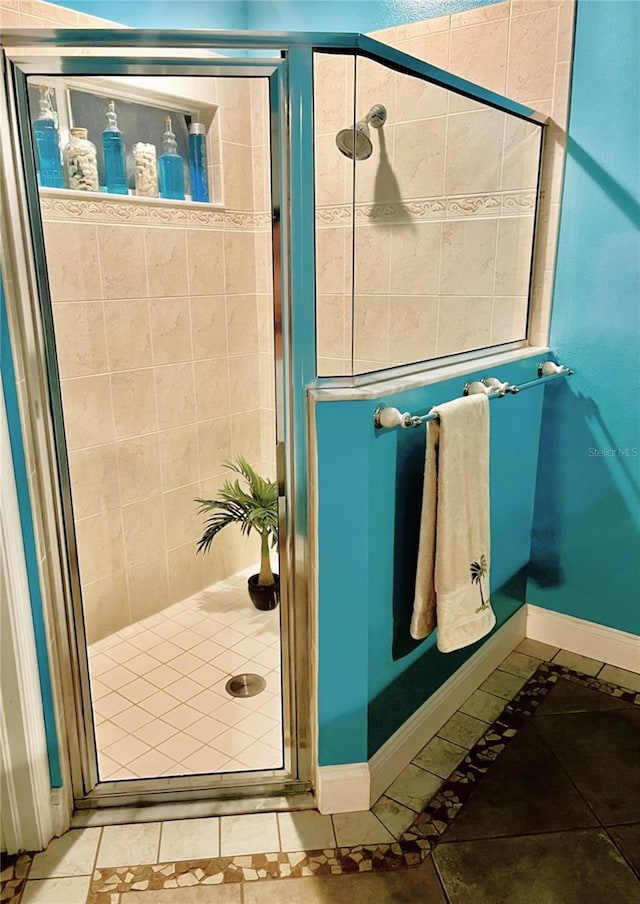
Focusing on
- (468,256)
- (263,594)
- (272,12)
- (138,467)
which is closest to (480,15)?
(468,256)

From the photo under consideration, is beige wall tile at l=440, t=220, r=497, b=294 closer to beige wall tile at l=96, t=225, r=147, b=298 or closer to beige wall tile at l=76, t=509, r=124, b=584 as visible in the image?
beige wall tile at l=96, t=225, r=147, b=298

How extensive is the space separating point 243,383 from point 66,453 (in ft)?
4.17

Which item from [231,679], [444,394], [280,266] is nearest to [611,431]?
[444,394]

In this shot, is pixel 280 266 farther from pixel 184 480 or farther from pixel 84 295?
pixel 184 480

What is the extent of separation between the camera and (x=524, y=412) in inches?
85.0

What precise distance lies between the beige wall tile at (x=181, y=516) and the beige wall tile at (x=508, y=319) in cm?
131

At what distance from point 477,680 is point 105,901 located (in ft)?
4.03

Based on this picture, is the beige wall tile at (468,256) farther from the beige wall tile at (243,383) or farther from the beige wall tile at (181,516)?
the beige wall tile at (181,516)

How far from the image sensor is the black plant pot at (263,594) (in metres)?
2.63

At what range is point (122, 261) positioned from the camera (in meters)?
2.34


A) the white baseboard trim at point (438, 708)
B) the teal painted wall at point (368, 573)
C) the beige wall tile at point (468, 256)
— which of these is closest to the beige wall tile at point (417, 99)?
the beige wall tile at point (468, 256)

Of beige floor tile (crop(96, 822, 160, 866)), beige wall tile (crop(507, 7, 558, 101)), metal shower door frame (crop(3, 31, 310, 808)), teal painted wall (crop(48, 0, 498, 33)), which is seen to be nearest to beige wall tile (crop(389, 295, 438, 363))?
metal shower door frame (crop(3, 31, 310, 808))

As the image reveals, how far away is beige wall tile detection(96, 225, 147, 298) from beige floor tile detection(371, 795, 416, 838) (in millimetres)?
1757

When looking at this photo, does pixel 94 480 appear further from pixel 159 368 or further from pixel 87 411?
pixel 159 368
